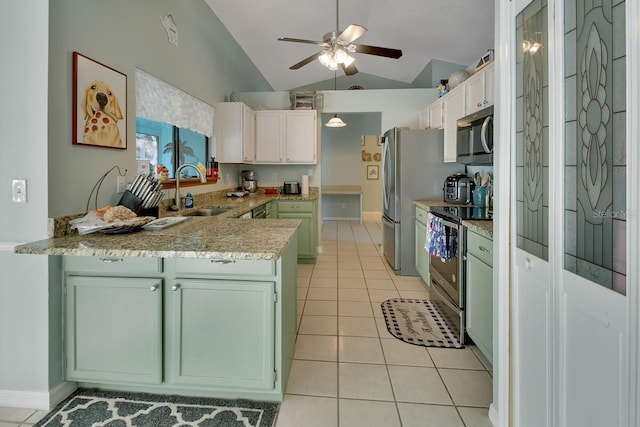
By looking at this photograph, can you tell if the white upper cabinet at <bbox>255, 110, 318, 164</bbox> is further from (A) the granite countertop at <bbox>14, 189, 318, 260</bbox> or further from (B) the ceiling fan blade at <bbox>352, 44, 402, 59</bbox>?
(A) the granite countertop at <bbox>14, 189, 318, 260</bbox>

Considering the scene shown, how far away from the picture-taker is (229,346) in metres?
1.65

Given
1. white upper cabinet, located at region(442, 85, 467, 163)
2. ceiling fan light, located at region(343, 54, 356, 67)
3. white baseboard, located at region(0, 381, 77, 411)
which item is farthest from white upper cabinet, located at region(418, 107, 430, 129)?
white baseboard, located at region(0, 381, 77, 411)

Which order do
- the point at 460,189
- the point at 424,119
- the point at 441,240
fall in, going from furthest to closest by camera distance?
the point at 424,119 < the point at 460,189 < the point at 441,240

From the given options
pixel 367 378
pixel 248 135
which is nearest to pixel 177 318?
pixel 367 378

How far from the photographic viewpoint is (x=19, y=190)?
66.8 inches

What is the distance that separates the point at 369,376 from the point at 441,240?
120cm

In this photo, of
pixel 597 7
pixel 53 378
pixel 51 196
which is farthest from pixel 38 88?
pixel 597 7

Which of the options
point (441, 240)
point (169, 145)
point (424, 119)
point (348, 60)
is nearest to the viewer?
point (441, 240)

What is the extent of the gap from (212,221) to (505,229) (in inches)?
71.3

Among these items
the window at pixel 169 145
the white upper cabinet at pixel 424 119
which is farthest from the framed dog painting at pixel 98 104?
the white upper cabinet at pixel 424 119

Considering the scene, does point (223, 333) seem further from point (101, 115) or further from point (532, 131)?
point (532, 131)

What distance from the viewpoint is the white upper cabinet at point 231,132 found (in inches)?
165

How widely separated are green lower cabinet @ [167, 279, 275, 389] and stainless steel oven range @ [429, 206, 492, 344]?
144 centimetres

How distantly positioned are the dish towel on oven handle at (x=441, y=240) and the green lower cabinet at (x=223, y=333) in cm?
154
